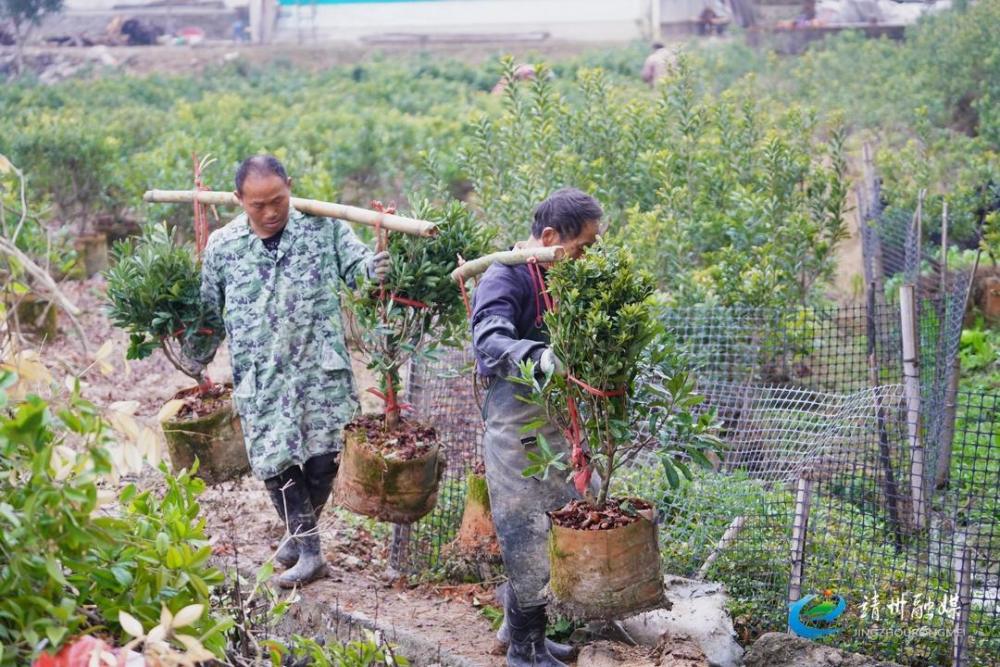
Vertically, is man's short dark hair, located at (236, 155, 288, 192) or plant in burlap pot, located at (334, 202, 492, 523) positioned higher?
man's short dark hair, located at (236, 155, 288, 192)

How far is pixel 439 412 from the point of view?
614 centimetres

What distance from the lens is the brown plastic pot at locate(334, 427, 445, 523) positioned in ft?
15.5

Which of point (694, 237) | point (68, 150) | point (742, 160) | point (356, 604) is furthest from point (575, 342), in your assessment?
point (68, 150)

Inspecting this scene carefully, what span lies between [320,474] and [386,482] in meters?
0.68

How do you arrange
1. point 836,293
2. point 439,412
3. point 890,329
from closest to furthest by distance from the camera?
point 439,412
point 890,329
point 836,293

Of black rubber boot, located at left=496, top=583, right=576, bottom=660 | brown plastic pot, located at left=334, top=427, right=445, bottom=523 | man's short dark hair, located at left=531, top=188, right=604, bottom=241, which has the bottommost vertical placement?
black rubber boot, located at left=496, top=583, right=576, bottom=660

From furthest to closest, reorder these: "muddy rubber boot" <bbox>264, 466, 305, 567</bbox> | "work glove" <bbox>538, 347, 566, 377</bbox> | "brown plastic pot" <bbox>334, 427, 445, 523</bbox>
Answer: "muddy rubber boot" <bbox>264, 466, 305, 567</bbox> → "brown plastic pot" <bbox>334, 427, 445, 523</bbox> → "work glove" <bbox>538, 347, 566, 377</bbox>

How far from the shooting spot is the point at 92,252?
13078 mm

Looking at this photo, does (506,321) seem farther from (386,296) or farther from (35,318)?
(35,318)

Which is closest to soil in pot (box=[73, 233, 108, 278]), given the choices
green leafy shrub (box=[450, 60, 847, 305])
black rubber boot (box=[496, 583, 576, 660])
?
green leafy shrub (box=[450, 60, 847, 305])

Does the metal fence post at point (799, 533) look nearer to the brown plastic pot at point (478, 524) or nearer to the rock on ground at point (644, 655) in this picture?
the rock on ground at point (644, 655)

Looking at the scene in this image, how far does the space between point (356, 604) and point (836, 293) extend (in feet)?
24.5

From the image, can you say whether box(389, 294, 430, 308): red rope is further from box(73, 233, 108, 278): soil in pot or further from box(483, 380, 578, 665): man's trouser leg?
box(73, 233, 108, 278): soil in pot

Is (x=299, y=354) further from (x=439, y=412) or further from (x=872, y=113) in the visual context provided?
(x=872, y=113)
